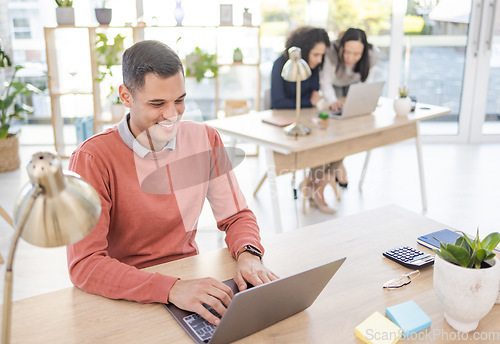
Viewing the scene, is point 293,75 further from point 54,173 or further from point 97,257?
point 54,173

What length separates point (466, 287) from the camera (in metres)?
1.02

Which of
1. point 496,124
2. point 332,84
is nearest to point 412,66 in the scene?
point 496,124

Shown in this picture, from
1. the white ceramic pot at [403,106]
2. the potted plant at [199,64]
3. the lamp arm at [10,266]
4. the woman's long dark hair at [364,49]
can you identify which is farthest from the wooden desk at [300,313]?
the potted plant at [199,64]

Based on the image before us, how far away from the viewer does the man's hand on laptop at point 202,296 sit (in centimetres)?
109

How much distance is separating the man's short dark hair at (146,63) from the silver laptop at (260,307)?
0.60 m

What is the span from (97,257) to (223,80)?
11.8ft

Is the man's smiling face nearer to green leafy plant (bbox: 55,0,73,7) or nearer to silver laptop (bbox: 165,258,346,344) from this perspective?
silver laptop (bbox: 165,258,346,344)

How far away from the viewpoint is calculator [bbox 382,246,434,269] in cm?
129

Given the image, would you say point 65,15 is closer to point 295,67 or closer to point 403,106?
point 295,67

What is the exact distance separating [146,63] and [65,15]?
3085mm

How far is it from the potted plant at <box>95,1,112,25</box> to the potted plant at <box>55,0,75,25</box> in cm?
20

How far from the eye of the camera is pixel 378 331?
3.39 feet

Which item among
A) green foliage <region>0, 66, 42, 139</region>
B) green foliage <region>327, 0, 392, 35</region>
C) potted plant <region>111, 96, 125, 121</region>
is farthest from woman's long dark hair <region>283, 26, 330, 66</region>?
green foliage <region>0, 66, 42, 139</region>

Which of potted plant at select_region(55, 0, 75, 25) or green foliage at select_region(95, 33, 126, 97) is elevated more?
potted plant at select_region(55, 0, 75, 25)
